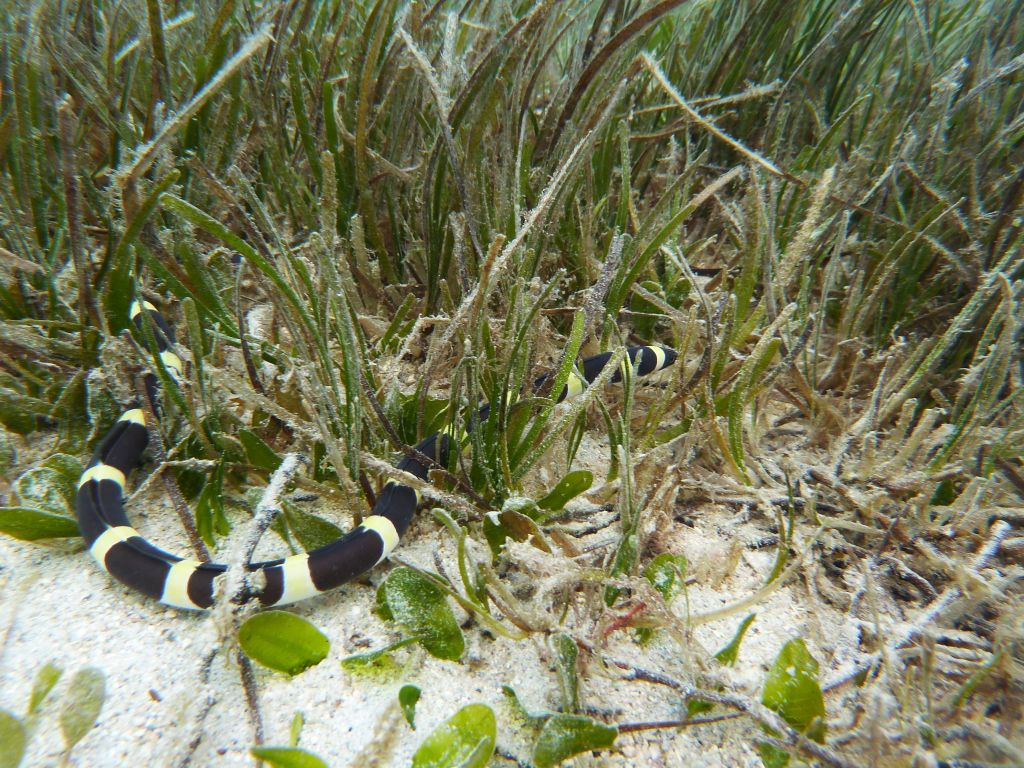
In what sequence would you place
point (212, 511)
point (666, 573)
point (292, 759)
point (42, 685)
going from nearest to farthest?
1. point (292, 759)
2. point (42, 685)
3. point (666, 573)
4. point (212, 511)

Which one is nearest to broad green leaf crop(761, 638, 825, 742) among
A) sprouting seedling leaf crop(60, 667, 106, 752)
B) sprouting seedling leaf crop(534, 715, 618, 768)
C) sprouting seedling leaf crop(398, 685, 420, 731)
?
sprouting seedling leaf crop(534, 715, 618, 768)

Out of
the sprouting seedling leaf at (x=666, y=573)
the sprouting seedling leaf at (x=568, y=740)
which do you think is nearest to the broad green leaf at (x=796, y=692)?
the sprouting seedling leaf at (x=666, y=573)

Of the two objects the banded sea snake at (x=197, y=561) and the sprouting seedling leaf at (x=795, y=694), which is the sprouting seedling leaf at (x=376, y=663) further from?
the sprouting seedling leaf at (x=795, y=694)

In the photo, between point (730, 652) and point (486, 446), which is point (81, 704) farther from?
point (730, 652)

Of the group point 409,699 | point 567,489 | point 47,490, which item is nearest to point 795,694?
point 567,489

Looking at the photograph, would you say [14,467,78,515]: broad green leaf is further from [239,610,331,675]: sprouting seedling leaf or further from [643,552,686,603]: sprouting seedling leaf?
[643,552,686,603]: sprouting seedling leaf

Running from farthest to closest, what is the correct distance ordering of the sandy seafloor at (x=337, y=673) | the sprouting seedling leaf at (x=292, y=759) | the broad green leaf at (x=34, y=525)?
1. the broad green leaf at (x=34, y=525)
2. the sandy seafloor at (x=337, y=673)
3. the sprouting seedling leaf at (x=292, y=759)
